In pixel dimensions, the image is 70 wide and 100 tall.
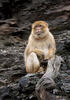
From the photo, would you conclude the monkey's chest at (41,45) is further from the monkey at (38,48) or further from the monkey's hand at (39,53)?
the monkey's hand at (39,53)

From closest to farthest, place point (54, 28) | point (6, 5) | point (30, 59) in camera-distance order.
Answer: point (30, 59), point (54, 28), point (6, 5)

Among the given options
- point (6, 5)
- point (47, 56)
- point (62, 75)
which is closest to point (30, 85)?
point (62, 75)

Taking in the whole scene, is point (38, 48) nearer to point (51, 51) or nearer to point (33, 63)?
point (51, 51)

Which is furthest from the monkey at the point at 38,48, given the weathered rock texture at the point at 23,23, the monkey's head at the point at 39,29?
the weathered rock texture at the point at 23,23

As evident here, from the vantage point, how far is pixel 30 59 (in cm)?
947

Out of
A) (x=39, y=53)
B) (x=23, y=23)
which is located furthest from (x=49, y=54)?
(x=23, y=23)

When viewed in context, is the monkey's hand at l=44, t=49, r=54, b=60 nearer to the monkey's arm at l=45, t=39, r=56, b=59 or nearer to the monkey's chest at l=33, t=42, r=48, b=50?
the monkey's arm at l=45, t=39, r=56, b=59

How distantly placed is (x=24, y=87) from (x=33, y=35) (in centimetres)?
212

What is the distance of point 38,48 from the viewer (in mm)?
9938

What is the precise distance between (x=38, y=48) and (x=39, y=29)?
59 cm

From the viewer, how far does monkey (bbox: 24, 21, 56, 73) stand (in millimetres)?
9500

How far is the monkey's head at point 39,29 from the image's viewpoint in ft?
32.3

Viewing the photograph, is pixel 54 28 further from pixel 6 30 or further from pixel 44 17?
pixel 6 30

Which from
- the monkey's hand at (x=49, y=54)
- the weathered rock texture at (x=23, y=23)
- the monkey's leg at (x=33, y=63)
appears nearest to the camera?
the monkey's leg at (x=33, y=63)
